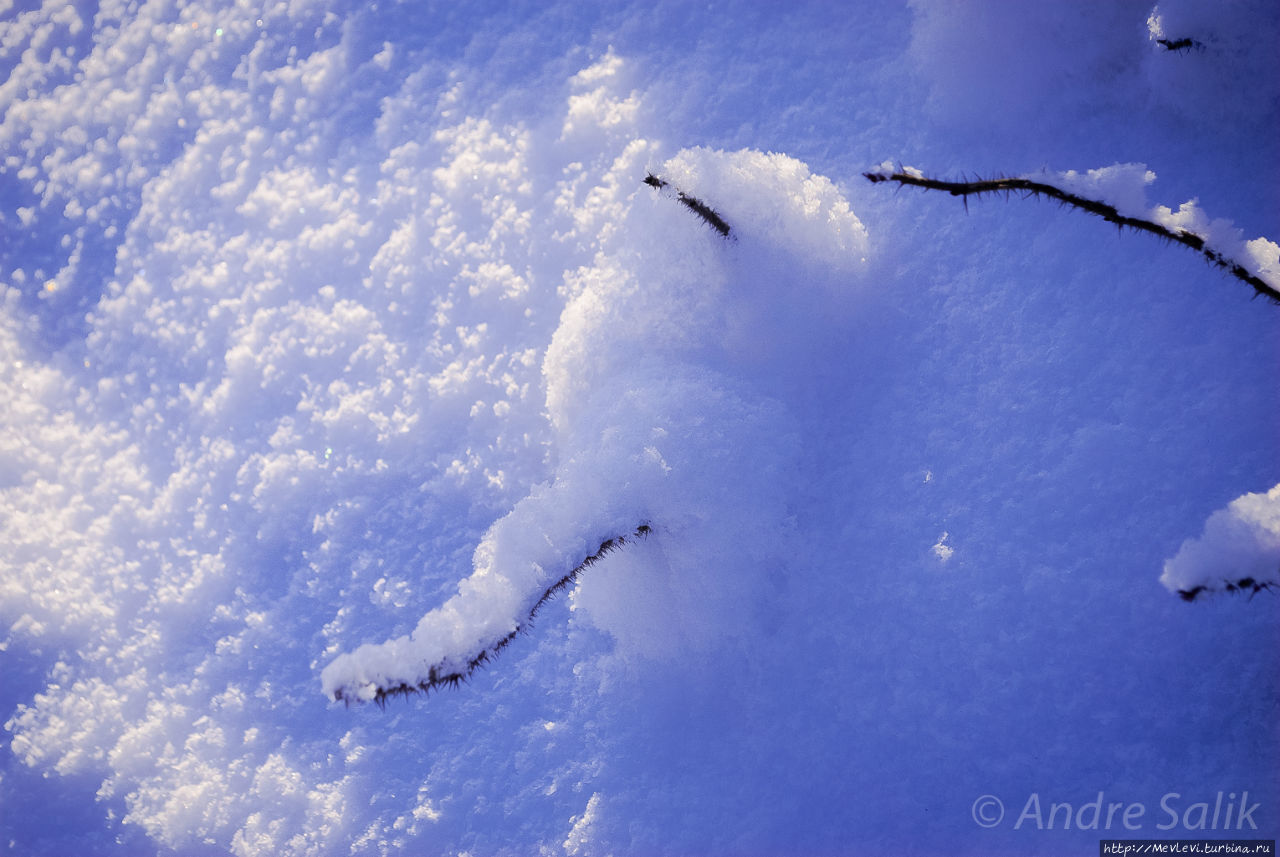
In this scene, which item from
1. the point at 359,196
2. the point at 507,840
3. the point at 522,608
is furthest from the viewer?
the point at 359,196

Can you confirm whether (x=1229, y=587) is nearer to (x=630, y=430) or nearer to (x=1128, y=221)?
(x=1128, y=221)

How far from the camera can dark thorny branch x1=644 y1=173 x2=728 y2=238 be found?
0.47 meters

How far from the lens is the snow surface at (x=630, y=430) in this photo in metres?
0.46

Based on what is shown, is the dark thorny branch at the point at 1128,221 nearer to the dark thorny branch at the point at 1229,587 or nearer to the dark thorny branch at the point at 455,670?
the dark thorny branch at the point at 1229,587

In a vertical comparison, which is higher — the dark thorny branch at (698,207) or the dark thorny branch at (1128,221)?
the dark thorny branch at (698,207)

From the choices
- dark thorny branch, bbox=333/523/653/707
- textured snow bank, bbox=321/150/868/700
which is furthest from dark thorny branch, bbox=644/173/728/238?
dark thorny branch, bbox=333/523/653/707

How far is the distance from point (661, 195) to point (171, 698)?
0.56m

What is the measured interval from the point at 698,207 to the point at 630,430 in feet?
0.52

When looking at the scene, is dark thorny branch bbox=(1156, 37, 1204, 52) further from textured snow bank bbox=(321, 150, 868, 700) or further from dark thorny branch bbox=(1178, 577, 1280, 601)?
dark thorny branch bbox=(1178, 577, 1280, 601)

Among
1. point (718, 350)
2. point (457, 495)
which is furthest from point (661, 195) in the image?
point (457, 495)

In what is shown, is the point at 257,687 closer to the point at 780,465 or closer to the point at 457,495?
the point at 457,495

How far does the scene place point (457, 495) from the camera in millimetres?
565

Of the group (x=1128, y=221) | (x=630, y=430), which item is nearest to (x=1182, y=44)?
(x=1128, y=221)

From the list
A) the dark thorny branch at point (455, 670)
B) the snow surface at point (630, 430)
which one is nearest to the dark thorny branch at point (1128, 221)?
the snow surface at point (630, 430)
